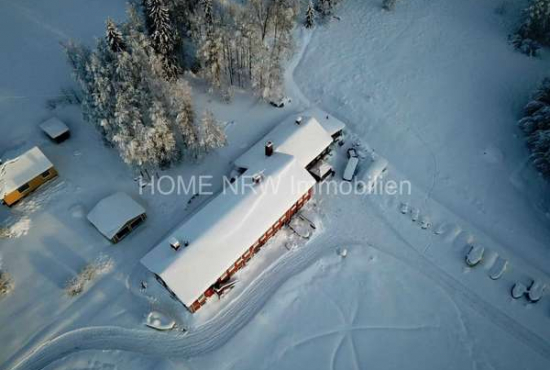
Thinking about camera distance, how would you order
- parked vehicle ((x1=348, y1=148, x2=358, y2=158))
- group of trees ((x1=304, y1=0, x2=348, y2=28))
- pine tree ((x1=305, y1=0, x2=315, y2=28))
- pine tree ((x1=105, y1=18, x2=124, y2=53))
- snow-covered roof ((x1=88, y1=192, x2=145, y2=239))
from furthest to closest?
group of trees ((x1=304, y1=0, x2=348, y2=28)), pine tree ((x1=305, y1=0, x2=315, y2=28)), parked vehicle ((x1=348, y1=148, x2=358, y2=158)), snow-covered roof ((x1=88, y1=192, x2=145, y2=239)), pine tree ((x1=105, y1=18, x2=124, y2=53))

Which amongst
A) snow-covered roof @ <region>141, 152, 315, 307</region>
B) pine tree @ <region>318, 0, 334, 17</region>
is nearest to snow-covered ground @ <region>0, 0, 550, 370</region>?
snow-covered roof @ <region>141, 152, 315, 307</region>

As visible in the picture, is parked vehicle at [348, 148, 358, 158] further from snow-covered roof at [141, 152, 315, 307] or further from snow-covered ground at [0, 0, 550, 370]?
snow-covered roof at [141, 152, 315, 307]

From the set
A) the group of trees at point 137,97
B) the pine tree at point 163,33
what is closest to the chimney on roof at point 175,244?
the group of trees at point 137,97

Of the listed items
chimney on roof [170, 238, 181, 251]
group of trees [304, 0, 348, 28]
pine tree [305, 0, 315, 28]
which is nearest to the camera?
chimney on roof [170, 238, 181, 251]

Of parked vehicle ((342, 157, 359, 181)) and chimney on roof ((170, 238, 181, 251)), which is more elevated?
chimney on roof ((170, 238, 181, 251))

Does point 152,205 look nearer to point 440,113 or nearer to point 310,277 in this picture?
point 310,277

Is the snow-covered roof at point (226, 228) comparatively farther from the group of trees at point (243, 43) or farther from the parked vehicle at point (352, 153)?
the group of trees at point (243, 43)

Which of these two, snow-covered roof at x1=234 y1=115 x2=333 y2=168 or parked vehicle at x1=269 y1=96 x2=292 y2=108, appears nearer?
snow-covered roof at x1=234 y1=115 x2=333 y2=168
